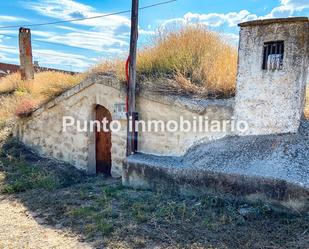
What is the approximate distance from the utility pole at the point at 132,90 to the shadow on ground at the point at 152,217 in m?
0.95

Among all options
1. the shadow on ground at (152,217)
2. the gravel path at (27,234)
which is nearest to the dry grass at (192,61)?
the shadow on ground at (152,217)

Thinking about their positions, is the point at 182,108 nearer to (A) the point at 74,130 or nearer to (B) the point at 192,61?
(B) the point at 192,61

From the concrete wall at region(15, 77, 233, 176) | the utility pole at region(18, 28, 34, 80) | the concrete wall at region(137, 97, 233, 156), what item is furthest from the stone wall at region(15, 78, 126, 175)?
the utility pole at region(18, 28, 34, 80)

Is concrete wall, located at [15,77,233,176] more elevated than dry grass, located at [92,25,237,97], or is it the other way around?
dry grass, located at [92,25,237,97]

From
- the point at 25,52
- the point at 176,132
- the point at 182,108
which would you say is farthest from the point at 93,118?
the point at 25,52

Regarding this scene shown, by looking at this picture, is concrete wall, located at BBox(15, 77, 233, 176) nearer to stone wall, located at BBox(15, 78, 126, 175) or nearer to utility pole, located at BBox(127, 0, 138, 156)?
stone wall, located at BBox(15, 78, 126, 175)

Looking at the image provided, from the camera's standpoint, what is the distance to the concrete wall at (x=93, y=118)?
20.7 feet

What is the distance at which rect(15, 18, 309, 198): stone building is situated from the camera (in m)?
5.18

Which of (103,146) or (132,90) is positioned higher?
(132,90)

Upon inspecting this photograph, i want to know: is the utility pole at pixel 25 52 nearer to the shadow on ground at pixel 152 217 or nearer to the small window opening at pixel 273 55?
the shadow on ground at pixel 152 217

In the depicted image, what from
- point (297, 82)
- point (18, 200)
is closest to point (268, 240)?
point (297, 82)

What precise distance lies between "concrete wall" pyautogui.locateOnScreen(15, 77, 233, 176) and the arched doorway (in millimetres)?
135

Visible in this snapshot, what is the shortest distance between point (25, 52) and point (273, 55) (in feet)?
38.8

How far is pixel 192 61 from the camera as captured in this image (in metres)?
7.40
